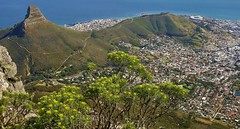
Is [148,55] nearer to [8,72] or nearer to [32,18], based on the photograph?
[32,18]

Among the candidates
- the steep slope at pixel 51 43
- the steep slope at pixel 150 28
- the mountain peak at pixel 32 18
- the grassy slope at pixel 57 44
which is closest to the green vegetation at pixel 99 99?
the steep slope at pixel 51 43

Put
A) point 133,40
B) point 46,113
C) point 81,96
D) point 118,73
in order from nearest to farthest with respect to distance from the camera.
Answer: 1. point 46,113
2. point 81,96
3. point 118,73
4. point 133,40

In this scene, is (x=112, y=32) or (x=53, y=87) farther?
(x=112, y=32)

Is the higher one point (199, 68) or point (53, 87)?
point (53, 87)

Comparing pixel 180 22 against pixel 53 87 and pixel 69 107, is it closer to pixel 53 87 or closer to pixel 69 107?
pixel 53 87

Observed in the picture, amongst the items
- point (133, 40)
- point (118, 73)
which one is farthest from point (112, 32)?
point (118, 73)

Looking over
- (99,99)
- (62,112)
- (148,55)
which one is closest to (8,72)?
(99,99)

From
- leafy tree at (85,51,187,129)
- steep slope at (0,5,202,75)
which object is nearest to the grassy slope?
steep slope at (0,5,202,75)
